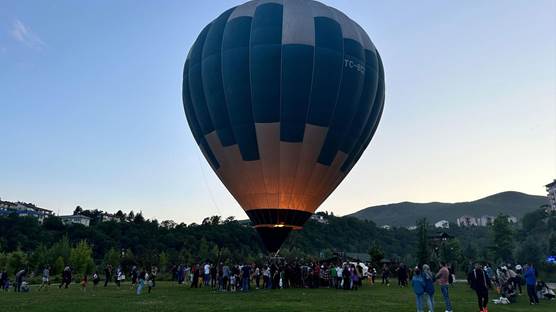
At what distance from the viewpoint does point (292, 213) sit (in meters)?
24.7

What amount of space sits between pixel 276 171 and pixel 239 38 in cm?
810

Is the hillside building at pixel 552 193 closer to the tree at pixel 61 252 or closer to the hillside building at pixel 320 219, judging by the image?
the hillside building at pixel 320 219

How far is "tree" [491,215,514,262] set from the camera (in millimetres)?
89812

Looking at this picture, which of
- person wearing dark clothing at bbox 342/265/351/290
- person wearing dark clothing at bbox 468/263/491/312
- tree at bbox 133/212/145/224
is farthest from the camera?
tree at bbox 133/212/145/224

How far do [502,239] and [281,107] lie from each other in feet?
278

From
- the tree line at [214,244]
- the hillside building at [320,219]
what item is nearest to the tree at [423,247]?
the tree line at [214,244]

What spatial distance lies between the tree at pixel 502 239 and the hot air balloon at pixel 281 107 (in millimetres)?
77990

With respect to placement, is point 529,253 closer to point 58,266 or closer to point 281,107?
point 281,107

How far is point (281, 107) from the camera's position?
24281 mm

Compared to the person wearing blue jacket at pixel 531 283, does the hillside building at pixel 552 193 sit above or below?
above

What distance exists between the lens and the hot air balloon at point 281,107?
2441cm

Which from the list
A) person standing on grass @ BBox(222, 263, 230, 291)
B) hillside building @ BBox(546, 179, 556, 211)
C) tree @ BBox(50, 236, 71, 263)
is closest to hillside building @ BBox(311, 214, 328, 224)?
hillside building @ BBox(546, 179, 556, 211)

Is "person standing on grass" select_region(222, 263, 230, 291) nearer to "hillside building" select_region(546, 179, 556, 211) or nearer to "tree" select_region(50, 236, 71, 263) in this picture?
"tree" select_region(50, 236, 71, 263)

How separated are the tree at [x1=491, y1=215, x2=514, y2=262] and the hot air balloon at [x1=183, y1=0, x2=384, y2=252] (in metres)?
78.0
